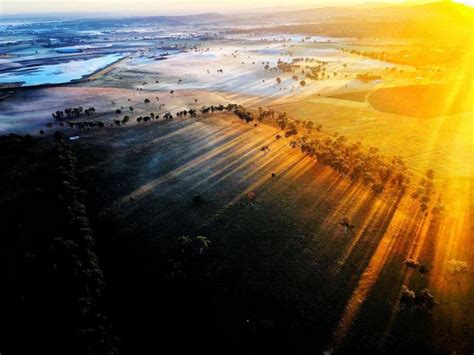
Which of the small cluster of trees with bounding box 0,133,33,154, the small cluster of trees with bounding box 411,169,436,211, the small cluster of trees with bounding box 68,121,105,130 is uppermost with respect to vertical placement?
the small cluster of trees with bounding box 411,169,436,211

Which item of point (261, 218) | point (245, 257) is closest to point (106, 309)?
point (245, 257)

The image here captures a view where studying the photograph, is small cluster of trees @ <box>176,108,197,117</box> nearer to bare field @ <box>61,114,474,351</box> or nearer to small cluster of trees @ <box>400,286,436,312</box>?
bare field @ <box>61,114,474,351</box>

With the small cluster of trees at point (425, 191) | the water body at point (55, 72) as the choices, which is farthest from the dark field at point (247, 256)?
the water body at point (55, 72)

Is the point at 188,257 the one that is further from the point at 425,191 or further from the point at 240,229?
the point at 425,191

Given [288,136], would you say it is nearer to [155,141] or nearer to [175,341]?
[155,141]

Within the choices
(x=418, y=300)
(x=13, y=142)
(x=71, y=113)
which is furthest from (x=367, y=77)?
(x=13, y=142)

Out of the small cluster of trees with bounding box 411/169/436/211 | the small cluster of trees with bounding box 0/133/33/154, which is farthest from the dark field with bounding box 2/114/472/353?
the small cluster of trees with bounding box 0/133/33/154

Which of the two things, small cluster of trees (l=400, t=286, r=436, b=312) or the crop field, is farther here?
small cluster of trees (l=400, t=286, r=436, b=312)

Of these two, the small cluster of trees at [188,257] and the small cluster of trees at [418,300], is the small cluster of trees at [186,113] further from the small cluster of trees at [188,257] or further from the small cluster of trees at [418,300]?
the small cluster of trees at [418,300]

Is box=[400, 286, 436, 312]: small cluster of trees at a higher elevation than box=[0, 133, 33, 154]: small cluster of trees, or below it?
higher
